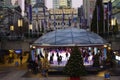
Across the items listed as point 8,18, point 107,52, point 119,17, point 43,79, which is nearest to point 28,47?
point 107,52

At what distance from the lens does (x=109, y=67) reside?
49.2 metres

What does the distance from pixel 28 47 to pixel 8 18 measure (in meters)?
91.2

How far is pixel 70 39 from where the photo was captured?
50.2 metres

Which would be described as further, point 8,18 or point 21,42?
point 8,18

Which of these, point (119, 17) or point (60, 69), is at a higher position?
point (119, 17)

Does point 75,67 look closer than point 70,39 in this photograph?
Yes

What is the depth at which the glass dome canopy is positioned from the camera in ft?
161

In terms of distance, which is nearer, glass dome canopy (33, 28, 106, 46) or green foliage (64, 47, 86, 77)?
green foliage (64, 47, 86, 77)

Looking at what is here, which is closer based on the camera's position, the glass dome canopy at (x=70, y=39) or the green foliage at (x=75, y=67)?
the green foliage at (x=75, y=67)

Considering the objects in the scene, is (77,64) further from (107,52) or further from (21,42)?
(21,42)

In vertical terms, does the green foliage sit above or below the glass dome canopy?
below

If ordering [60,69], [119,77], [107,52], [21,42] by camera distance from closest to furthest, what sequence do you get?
1. [119,77]
2. [60,69]
3. [107,52]
4. [21,42]

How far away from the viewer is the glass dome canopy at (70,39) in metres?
49.1

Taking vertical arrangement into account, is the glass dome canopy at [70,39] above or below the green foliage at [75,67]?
above
